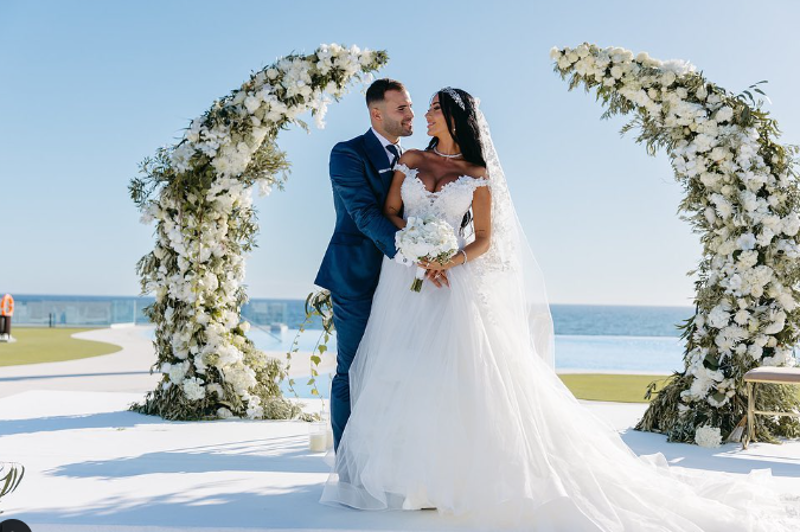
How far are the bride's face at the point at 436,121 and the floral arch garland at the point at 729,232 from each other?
8.74 ft

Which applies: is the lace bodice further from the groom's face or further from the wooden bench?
the wooden bench

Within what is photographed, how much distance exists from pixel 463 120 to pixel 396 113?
388mm

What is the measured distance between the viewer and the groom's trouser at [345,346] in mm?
3545

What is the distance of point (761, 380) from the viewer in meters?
4.87

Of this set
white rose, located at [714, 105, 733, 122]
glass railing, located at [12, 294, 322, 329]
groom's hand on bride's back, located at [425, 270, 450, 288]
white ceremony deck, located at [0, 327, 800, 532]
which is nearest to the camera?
white ceremony deck, located at [0, 327, 800, 532]

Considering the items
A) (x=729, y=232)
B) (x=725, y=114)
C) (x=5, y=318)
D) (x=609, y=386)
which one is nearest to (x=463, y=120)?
(x=725, y=114)

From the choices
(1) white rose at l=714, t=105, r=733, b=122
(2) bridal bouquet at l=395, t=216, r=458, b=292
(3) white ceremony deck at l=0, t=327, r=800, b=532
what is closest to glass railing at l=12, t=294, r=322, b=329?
(3) white ceremony deck at l=0, t=327, r=800, b=532

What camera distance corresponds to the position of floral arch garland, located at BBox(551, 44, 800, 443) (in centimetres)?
538

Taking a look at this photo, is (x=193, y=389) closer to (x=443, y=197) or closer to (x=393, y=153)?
(x=393, y=153)

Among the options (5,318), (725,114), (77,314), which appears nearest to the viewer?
(725,114)

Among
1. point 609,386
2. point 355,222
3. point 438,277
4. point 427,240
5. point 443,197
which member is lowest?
point 609,386

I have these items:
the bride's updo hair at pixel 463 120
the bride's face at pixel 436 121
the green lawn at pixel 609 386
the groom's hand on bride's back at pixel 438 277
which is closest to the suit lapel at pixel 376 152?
the bride's face at pixel 436 121

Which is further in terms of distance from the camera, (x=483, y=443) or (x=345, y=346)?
(x=345, y=346)

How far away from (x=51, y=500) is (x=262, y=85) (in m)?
3.93
